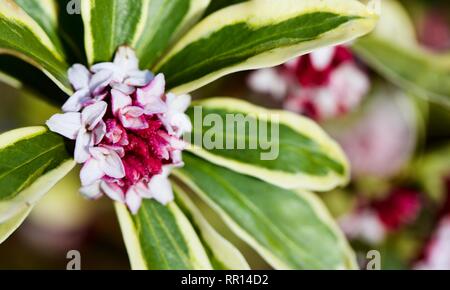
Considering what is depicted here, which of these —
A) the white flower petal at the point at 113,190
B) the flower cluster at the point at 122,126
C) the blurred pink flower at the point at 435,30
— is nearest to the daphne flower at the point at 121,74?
the flower cluster at the point at 122,126

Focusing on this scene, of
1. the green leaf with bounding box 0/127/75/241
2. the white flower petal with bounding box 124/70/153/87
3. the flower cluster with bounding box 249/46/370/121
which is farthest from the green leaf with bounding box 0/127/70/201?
the flower cluster with bounding box 249/46/370/121

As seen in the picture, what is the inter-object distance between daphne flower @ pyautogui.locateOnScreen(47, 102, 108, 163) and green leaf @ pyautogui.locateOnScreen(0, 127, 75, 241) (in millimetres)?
23

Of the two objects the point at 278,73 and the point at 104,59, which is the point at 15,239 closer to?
the point at 278,73

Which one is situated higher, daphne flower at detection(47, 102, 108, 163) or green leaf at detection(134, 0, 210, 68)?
green leaf at detection(134, 0, 210, 68)

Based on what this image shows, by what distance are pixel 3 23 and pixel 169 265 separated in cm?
38

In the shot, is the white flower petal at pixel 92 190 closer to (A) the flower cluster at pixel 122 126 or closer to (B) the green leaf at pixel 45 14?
(A) the flower cluster at pixel 122 126

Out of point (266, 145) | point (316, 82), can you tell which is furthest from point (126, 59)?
point (316, 82)

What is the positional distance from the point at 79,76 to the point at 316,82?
60cm

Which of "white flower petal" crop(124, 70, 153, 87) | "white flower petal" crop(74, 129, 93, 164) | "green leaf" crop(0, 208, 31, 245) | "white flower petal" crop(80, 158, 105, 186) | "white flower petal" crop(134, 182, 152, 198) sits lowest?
"green leaf" crop(0, 208, 31, 245)

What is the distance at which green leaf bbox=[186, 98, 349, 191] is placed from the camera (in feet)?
3.07

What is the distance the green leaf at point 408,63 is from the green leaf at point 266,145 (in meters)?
0.28

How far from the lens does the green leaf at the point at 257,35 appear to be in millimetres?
807

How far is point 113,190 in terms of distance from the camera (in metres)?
0.86

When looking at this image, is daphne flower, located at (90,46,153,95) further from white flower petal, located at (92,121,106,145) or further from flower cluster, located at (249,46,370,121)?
flower cluster, located at (249,46,370,121)
